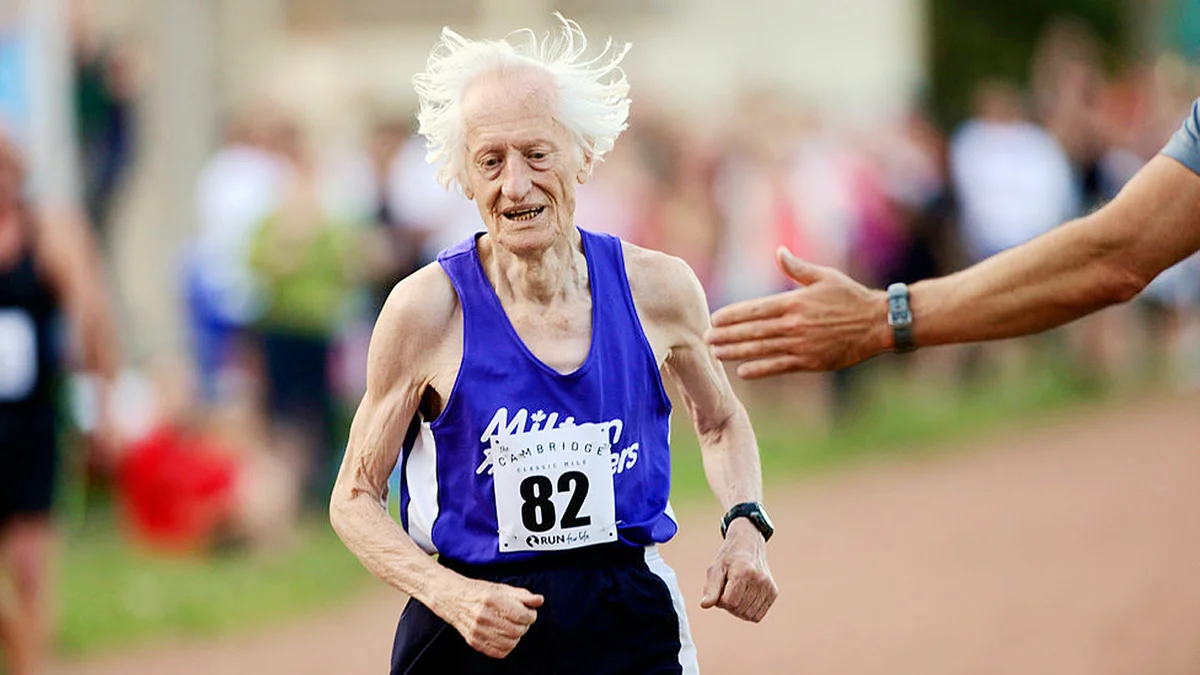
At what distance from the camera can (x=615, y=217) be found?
14.6m

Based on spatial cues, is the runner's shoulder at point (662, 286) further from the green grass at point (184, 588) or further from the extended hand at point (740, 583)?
the green grass at point (184, 588)

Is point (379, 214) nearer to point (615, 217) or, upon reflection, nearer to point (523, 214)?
point (615, 217)

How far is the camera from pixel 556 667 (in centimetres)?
427

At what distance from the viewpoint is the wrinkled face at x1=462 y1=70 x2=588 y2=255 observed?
4234 millimetres

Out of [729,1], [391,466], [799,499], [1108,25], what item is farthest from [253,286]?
[1108,25]

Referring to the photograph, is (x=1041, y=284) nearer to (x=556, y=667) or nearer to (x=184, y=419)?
(x=556, y=667)

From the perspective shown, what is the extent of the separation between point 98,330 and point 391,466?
4.37 meters

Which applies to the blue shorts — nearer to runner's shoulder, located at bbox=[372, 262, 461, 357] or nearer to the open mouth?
runner's shoulder, located at bbox=[372, 262, 461, 357]

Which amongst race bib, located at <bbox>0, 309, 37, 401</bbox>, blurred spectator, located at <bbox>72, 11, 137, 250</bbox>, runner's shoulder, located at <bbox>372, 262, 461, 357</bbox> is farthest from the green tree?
runner's shoulder, located at <bbox>372, 262, 461, 357</bbox>

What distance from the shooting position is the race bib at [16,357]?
7.83 m

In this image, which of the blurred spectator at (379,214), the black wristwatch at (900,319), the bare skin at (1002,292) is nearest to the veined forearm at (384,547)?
the bare skin at (1002,292)

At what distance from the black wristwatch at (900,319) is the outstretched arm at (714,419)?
423mm

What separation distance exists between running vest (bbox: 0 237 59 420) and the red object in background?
2876mm

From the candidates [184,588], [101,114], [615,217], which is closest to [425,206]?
[615,217]
